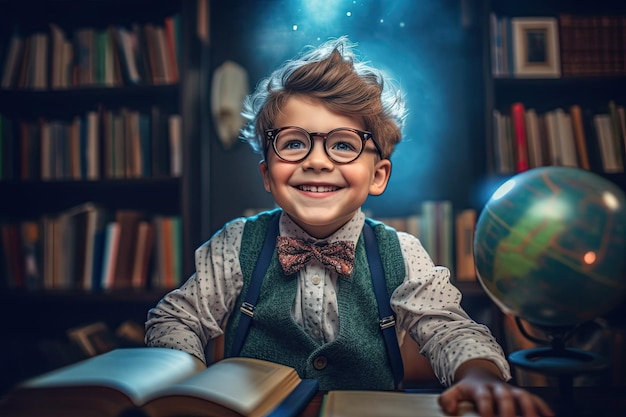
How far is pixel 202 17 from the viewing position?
2514 mm

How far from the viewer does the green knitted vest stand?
3.47ft

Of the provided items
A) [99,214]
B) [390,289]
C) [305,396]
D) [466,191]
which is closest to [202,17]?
[99,214]

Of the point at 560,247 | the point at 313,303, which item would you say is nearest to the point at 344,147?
the point at 313,303

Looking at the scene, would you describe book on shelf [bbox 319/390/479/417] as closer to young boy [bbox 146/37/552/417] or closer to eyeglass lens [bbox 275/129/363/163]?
young boy [bbox 146/37/552/417]

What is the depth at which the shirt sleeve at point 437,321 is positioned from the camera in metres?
0.86

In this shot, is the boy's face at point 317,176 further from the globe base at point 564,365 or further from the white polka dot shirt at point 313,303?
the globe base at point 564,365

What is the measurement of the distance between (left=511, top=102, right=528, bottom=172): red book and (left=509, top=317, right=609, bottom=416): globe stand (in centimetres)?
153

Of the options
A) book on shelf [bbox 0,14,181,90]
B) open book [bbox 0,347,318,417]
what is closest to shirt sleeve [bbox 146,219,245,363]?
open book [bbox 0,347,318,417]

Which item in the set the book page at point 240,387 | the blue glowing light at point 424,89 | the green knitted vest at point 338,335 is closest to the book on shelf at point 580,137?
the blue glowing light at point 424,89

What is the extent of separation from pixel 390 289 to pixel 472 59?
173 cm

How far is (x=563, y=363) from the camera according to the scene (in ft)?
2.21

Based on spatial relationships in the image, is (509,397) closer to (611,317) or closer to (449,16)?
(611,317)

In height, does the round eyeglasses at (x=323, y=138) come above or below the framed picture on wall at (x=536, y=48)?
below

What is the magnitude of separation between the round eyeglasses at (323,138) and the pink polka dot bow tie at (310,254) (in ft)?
0.62
